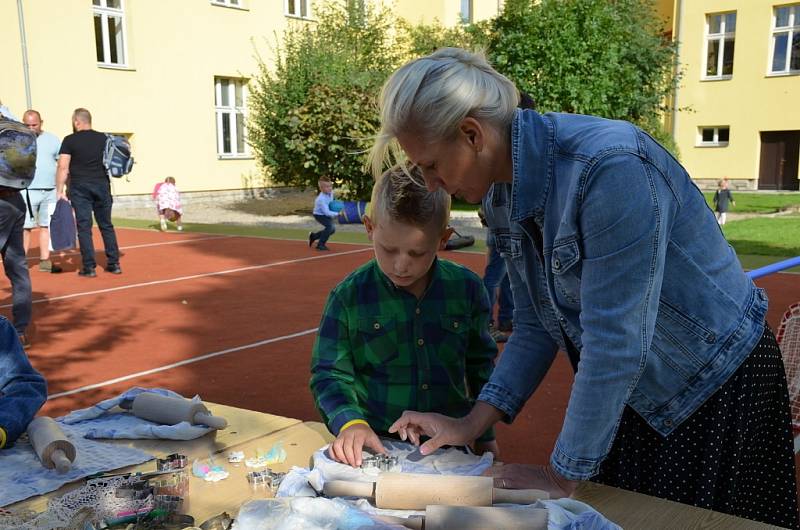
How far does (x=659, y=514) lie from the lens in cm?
157

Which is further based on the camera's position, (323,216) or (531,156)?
(323,216)

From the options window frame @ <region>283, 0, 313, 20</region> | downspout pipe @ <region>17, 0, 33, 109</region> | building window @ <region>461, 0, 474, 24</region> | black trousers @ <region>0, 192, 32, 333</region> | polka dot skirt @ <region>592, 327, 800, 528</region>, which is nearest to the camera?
polka dot skirt @ <region>592, 327, 800, 528</region>

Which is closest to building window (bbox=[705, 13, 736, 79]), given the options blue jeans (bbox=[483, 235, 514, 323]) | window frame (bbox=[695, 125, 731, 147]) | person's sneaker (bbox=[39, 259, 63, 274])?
window frame (bbox=[695, 125, 731, 147])

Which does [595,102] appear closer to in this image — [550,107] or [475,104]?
[550,107]

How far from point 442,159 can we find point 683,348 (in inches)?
25.6

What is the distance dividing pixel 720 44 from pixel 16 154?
Answer: 26924 mm

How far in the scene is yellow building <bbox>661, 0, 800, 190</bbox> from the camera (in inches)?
→ 992

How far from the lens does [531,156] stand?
151 cm

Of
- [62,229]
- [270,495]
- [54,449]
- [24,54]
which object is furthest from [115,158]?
[24,54]

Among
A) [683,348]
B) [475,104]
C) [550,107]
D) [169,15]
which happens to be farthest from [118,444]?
[169,15]

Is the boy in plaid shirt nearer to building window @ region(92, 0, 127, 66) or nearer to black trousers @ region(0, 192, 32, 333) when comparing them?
black trousers @ region(0, 192, 32, 333)

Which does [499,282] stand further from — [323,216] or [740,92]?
[740,92]

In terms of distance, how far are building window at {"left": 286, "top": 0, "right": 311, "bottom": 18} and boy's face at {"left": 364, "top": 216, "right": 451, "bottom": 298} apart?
76.0 ft

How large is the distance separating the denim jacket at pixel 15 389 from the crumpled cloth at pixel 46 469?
0.05 metres
